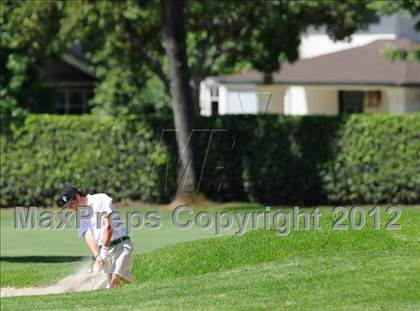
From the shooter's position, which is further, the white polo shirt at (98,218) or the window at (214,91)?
the window at (214,91)

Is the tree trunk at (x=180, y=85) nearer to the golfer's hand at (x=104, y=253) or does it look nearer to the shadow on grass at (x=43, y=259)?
the shadow on grass at (x=43, y=259)

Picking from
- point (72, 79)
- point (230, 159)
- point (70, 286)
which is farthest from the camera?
point (72, 79)

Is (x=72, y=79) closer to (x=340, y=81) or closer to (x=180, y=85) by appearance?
(x=340, y=81)

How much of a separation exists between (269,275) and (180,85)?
56.9ft

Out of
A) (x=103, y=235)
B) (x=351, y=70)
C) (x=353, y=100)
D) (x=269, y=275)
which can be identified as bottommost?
(x=269, y=275)

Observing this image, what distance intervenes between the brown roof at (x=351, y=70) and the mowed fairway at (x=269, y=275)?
24.0 meters

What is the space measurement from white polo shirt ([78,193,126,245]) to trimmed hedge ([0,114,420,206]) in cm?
1572

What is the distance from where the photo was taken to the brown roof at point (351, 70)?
41.2 meters

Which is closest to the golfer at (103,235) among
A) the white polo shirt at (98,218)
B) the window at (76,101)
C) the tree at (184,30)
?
the white polo shirt at (98,218)

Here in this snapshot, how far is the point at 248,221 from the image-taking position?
78.5ft

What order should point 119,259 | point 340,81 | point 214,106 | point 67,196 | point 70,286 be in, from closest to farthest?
point 67,196, point 119,259, point 70,286, point 340,81, point 214,106

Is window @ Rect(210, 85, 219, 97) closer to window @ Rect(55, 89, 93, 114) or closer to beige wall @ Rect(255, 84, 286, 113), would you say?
beige wall @ Rect(255, 84, 286, 113)

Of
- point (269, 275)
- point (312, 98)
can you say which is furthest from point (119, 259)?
point (312, 98)

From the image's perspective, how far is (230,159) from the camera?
1221 inches
